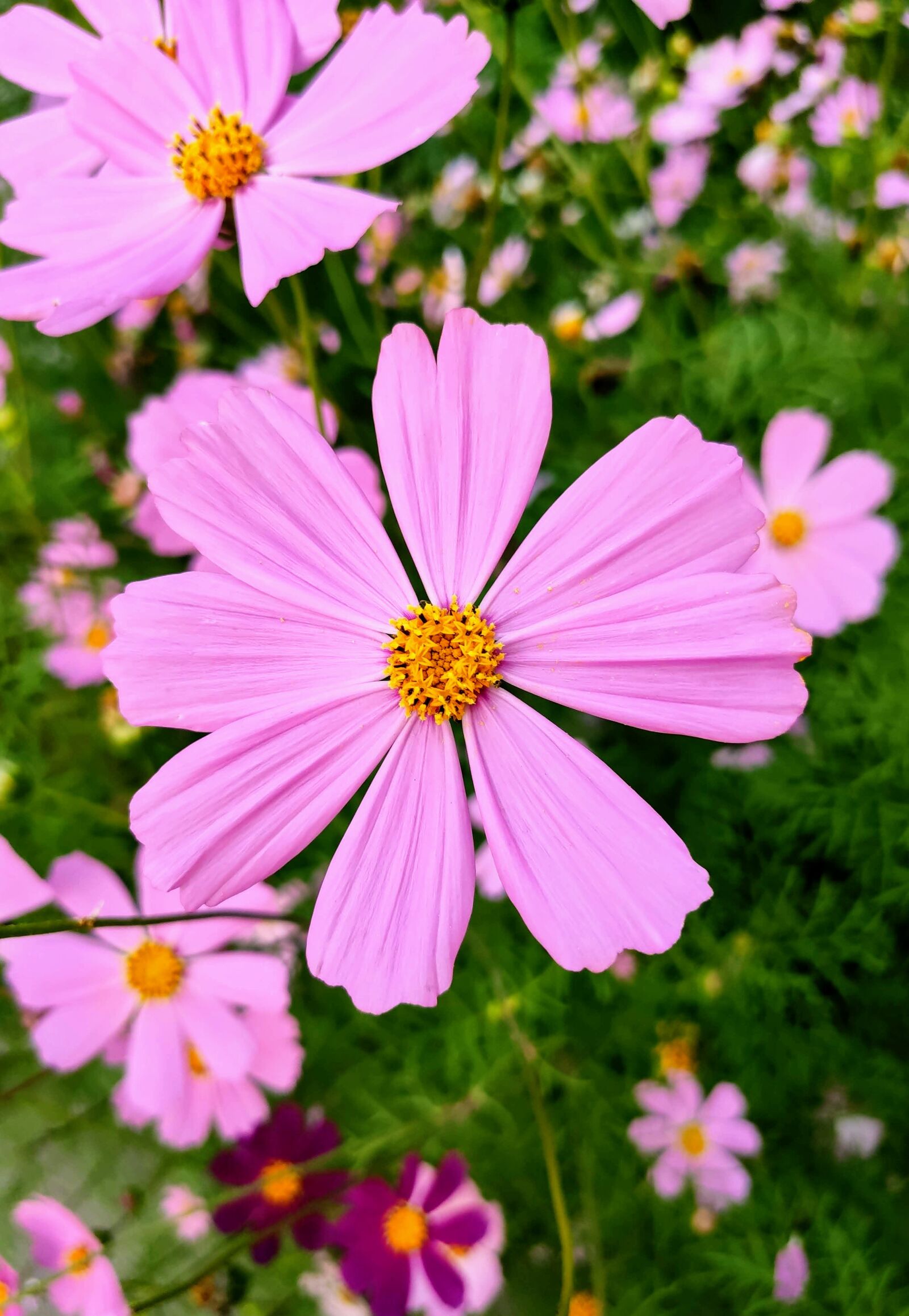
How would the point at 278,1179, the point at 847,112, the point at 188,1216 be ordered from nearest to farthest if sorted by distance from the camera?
the point at 278,1179
the point at 188,1216
the point at 847,112

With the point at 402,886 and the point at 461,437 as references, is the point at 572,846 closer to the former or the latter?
the point at 402,886

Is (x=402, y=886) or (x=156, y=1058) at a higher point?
(x=402, y=886)

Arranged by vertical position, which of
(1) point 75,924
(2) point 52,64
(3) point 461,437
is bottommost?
(1) point 75,924

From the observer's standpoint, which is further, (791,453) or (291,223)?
(791,453)

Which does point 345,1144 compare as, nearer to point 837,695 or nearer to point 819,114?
point 837,695

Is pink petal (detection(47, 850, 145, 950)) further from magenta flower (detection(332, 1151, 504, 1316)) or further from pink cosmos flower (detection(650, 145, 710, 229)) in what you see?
pink cosmos flower (detection(650, 145, 710, 229))

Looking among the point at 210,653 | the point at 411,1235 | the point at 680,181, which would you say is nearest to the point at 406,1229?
the point at 411,1235

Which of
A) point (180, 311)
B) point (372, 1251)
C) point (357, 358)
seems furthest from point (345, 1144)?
point (180, 311)
